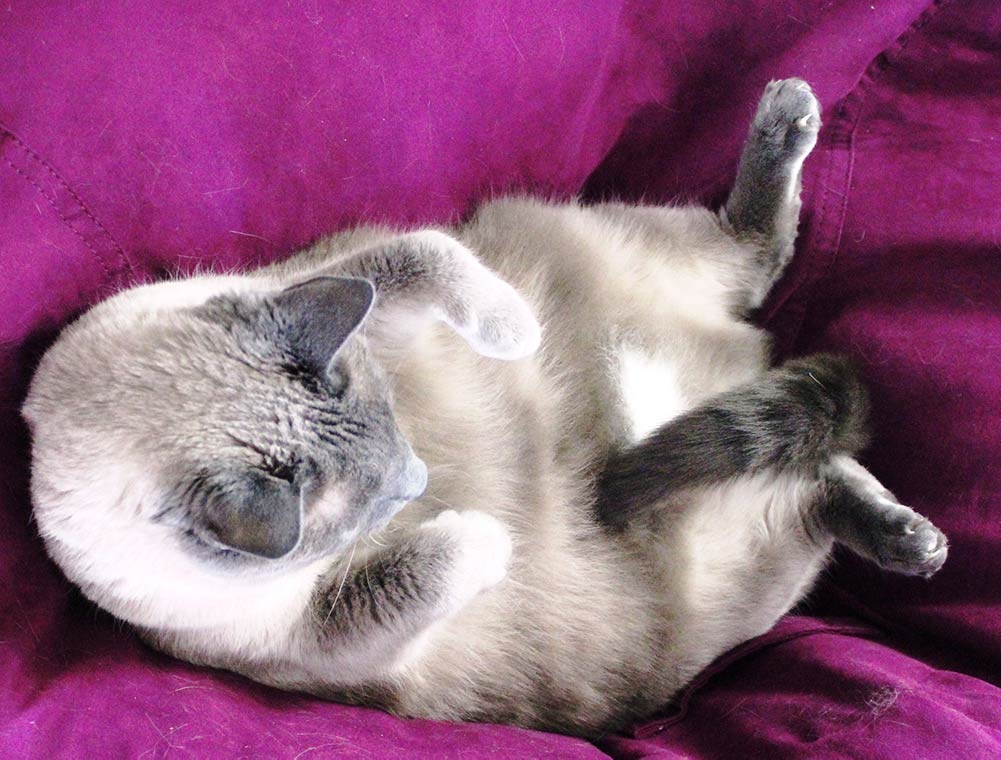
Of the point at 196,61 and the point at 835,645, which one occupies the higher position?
the point at 196,61

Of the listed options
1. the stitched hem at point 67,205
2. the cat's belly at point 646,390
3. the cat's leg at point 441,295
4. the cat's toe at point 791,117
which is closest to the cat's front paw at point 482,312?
the cat's leg at point 441,295

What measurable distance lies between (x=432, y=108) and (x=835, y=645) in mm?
1068

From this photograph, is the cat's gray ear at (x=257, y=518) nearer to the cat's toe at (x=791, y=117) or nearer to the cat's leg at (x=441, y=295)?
the cat's leg at (x=441, y=295)

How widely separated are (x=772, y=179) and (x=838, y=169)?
144 mm

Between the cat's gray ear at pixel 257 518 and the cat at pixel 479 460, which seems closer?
the cat's gray ear at pixel 257 518

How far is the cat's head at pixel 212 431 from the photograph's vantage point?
923 mm

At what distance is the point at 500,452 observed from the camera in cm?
127

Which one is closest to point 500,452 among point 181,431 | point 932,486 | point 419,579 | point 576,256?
point 419,579

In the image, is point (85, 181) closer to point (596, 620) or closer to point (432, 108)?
point (432, 108)

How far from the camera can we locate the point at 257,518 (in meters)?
0.85

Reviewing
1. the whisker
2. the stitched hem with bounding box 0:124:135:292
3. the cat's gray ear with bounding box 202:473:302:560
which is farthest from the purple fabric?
the cat's gray ear with bounding box 202:473:302:560

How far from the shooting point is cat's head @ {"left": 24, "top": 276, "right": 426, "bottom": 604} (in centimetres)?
92

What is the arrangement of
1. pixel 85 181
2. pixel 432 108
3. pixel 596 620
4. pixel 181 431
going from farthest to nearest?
1. pixel 432 108
2. pixel 596 620
3. pixel 85 181
4. pixel 181 431

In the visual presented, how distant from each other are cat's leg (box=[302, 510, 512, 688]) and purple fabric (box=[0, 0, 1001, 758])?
3.1 inches
